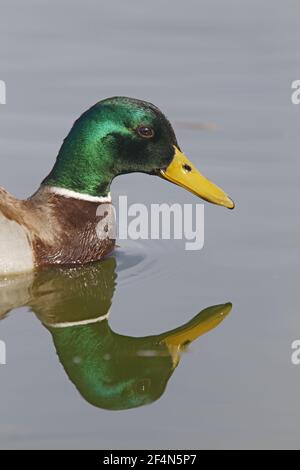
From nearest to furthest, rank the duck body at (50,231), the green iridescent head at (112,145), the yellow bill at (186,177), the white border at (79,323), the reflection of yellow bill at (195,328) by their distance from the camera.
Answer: the reflection of yellow bill at (195,328) < the white border at (79,323) < the duck body at (50,231) < the green iridescent head at (112,145) < the yellow bill at (186,177)

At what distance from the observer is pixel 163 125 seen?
1028 centimetres

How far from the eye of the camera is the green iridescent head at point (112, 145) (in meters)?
10.3

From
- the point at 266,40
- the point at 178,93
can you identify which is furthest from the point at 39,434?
the point at 266,40

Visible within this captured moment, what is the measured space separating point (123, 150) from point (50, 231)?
81 cm

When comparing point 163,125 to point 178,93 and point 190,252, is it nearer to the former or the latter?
point 190,252

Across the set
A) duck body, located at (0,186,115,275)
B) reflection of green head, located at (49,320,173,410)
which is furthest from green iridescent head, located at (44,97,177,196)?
reflection of green head, located at (49,320,173,410)

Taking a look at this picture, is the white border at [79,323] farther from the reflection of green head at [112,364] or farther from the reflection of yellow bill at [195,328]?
the reflection of yellow bill at [195,328]

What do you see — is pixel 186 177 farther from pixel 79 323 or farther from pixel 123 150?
pixel 79 323

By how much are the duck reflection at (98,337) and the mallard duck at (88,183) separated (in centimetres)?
17

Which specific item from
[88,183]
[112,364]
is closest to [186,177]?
[88,183]

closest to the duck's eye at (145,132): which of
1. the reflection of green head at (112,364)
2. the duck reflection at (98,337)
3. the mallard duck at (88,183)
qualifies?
the mallard duck at (88,183)

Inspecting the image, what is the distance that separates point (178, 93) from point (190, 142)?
98 cm

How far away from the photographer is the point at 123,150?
1048 centimetres

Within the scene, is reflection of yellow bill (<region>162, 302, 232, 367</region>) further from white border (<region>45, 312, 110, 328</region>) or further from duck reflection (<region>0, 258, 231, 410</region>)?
white border (<region>45, 312, 110, 328</region>)
